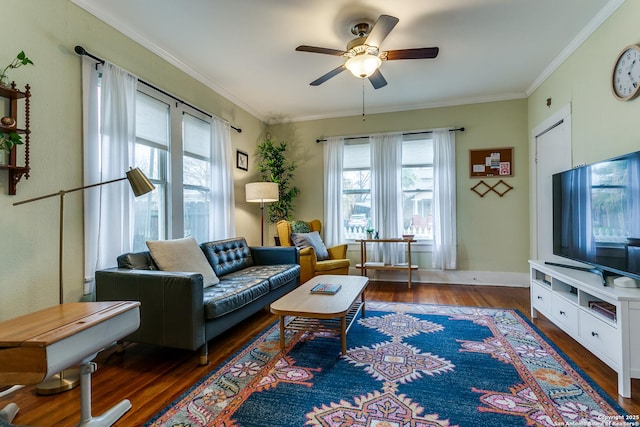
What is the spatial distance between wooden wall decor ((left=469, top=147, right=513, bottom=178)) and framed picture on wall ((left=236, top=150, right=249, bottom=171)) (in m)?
3.35

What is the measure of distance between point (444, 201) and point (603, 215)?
240 centimetres

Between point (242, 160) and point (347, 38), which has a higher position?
point (347, 38)

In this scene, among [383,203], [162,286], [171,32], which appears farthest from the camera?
[383,203]

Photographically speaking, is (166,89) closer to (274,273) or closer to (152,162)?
(152,162)

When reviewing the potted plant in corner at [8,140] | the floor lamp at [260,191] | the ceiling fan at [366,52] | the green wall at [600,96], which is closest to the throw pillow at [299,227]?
the floor lamp at [260,191]

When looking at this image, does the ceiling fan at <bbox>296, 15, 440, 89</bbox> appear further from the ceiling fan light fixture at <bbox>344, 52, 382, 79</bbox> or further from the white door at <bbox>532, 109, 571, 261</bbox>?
the white door at <bbox>532, 109, 571, 261</bbox>

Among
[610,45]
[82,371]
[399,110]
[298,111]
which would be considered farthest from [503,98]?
[82,371]

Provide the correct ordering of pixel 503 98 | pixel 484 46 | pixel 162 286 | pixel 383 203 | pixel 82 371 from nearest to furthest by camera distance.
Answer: pixel 82 371
pixel 162 286
pixel 484 46
pixel 503 98
pixel 383 203

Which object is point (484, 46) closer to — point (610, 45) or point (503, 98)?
point (610, 45)

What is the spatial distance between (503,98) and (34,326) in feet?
17.7

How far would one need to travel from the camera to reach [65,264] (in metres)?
2.24

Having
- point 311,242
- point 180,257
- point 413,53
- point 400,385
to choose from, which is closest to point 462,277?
point 311,242

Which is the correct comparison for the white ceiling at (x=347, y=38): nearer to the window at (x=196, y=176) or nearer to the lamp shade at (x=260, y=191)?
the window at (x=196, y=176)

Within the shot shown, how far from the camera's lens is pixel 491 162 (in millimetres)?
4484
